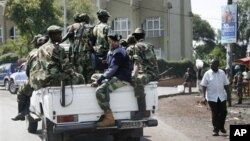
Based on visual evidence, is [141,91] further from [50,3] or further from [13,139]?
[50,3]

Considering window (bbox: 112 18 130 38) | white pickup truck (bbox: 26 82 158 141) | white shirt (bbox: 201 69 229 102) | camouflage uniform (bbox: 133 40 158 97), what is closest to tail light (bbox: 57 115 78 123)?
white pickup truck (bbox: 26 82 158 141)

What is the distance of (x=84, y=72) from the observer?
10.2m

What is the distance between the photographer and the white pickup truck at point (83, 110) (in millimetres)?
8492

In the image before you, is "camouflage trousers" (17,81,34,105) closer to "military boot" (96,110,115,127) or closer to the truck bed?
the truck bed

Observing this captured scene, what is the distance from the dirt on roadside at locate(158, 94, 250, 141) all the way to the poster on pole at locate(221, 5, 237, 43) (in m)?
3.42

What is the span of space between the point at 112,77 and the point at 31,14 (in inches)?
1035

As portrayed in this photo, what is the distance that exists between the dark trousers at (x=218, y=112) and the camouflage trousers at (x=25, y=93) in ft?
13.0

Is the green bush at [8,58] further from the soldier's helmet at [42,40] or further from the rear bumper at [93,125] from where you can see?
the rear bumper at [93,125]

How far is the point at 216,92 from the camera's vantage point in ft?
35.8

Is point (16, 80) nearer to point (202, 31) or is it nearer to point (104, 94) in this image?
point (104, 94)

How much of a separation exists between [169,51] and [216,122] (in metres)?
37.5

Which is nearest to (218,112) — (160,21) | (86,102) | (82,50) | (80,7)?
(82,50)

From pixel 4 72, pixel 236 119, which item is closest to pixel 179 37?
pixel 4 72

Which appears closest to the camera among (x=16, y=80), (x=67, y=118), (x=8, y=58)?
(x=67, y=118)
